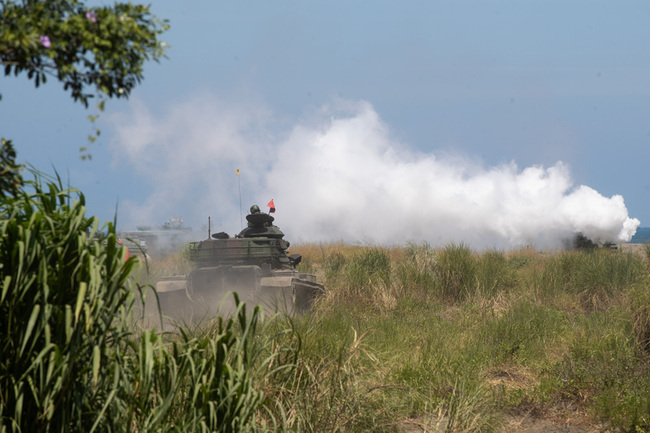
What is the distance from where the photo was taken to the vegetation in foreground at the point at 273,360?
339 cm

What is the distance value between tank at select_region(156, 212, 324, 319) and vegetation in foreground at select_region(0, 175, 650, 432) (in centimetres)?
64

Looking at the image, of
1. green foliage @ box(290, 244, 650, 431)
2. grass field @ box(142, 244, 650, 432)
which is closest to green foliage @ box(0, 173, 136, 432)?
grass field @ box(142, 244, 650, 432)

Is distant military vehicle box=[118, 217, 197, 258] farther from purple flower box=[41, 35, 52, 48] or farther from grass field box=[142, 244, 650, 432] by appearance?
purple flower box=[41, 35, 52, 48]

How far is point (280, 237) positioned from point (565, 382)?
25.1 ft

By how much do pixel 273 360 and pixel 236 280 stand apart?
6.37 m

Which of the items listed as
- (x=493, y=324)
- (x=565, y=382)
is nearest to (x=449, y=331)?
(x=493, y=324)

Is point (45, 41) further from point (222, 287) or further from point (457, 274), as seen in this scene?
point (457, 274)

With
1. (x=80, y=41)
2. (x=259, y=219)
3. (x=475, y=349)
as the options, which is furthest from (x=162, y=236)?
(x=80, y=41)

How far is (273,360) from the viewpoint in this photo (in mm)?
5066

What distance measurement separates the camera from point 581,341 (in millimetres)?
8039

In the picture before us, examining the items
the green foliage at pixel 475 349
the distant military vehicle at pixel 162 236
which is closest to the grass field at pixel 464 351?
the green foliage at pixel 475 349

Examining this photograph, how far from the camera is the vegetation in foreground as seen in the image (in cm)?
339

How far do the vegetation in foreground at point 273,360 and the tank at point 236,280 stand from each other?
2.11 feet

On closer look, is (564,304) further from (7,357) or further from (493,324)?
(7,357)
